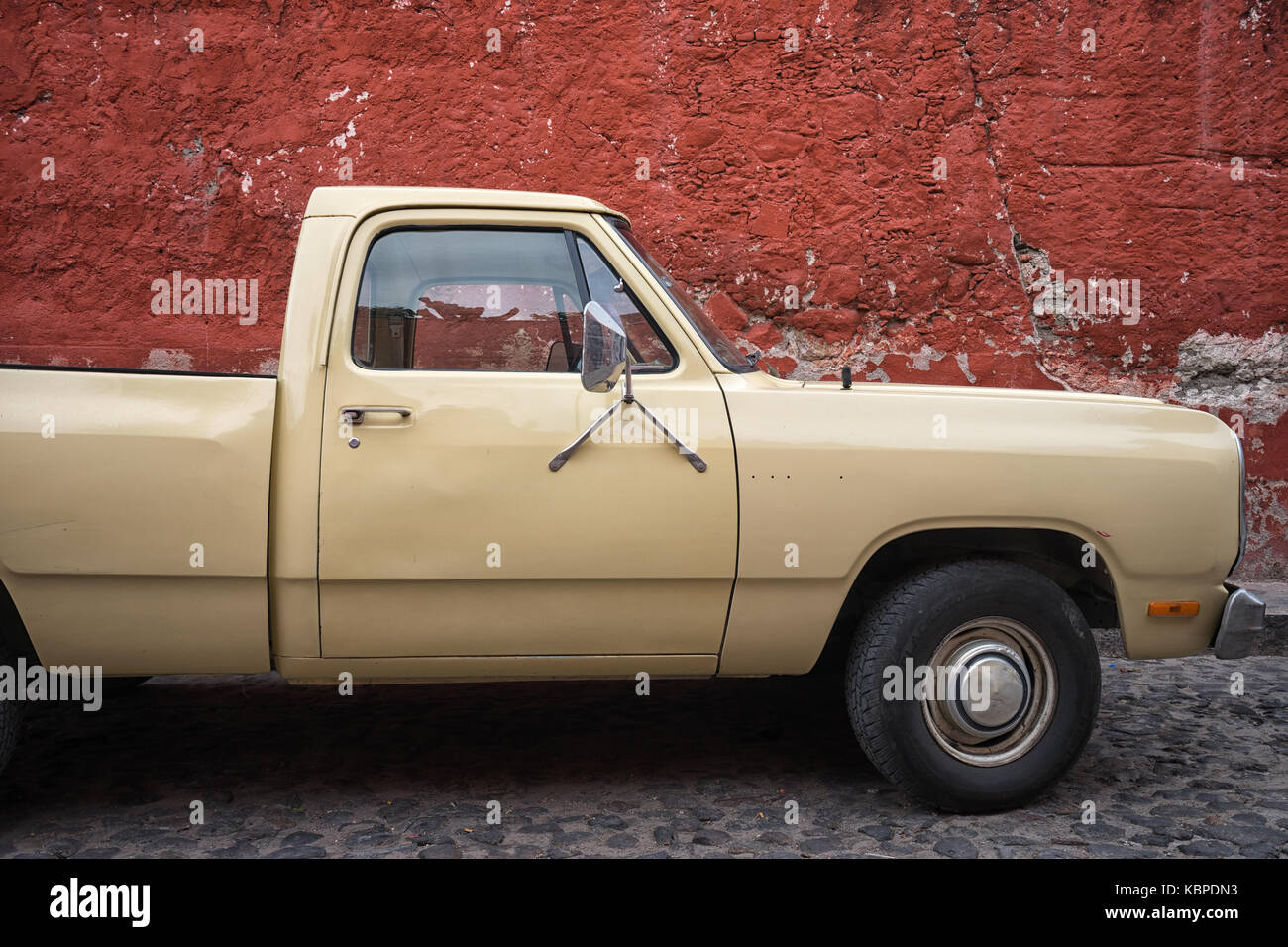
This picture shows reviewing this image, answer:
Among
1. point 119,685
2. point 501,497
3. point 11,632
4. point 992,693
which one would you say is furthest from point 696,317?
point 119,685

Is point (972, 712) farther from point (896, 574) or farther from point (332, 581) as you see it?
point (332, 581)

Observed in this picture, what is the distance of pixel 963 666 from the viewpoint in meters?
3.00

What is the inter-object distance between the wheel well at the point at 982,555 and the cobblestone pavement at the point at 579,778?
620 millimetres

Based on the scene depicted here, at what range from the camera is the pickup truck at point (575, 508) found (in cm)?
278

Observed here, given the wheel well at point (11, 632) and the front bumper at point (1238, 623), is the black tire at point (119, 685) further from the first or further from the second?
the front bumper at point (1238, 623)

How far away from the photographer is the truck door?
284cm

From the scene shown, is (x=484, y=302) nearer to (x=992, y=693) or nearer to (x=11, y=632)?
(x=11, y=632)

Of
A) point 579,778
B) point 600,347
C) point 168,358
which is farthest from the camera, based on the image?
point 168,358

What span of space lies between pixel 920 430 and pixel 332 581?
1726mm

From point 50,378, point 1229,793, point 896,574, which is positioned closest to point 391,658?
point 50,378

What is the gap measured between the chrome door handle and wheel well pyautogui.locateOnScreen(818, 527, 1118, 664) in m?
1.41

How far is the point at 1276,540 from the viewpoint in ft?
18.7

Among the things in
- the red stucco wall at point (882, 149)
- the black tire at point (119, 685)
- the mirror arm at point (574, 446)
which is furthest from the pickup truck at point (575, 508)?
the red stucco wall at point (882, 149)

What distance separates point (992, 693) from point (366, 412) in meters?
1.97
